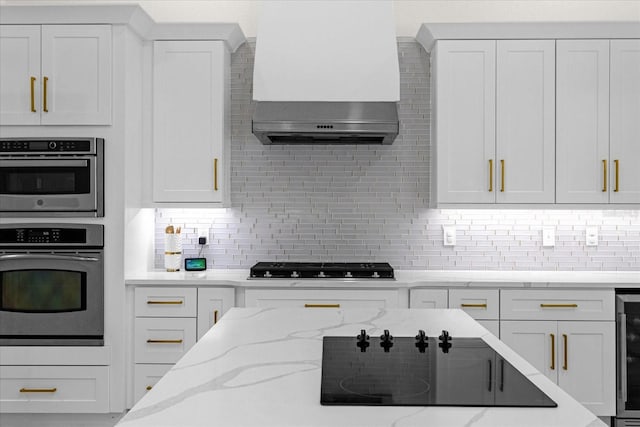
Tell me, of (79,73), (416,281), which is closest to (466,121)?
(416,281)

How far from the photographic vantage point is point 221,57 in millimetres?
3848

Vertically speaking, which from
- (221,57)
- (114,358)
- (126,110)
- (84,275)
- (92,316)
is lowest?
(114,358)

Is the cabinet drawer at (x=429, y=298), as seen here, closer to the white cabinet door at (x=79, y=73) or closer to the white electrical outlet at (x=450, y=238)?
the white electrical outlet at (x=450, y=238)

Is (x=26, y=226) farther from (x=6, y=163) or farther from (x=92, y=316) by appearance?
(x=92, y=316)

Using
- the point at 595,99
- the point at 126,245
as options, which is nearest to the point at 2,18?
the point at 126,245

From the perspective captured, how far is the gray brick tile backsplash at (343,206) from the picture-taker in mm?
4117

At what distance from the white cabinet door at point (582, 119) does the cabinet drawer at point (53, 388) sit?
9.75ft

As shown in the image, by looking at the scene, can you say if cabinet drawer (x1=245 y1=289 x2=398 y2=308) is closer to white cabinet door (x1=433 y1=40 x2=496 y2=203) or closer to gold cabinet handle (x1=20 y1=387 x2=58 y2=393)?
white cabinet door (x1=433 y1=40 x2=496 y2=203)

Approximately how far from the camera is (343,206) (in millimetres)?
4152

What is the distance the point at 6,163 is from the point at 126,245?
2.71 ft

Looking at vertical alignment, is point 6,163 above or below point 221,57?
below

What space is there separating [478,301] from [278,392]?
2.50 meters

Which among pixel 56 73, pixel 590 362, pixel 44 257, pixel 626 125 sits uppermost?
pixel 56 73

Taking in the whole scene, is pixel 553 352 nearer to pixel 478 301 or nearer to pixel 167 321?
pixel 478 301
